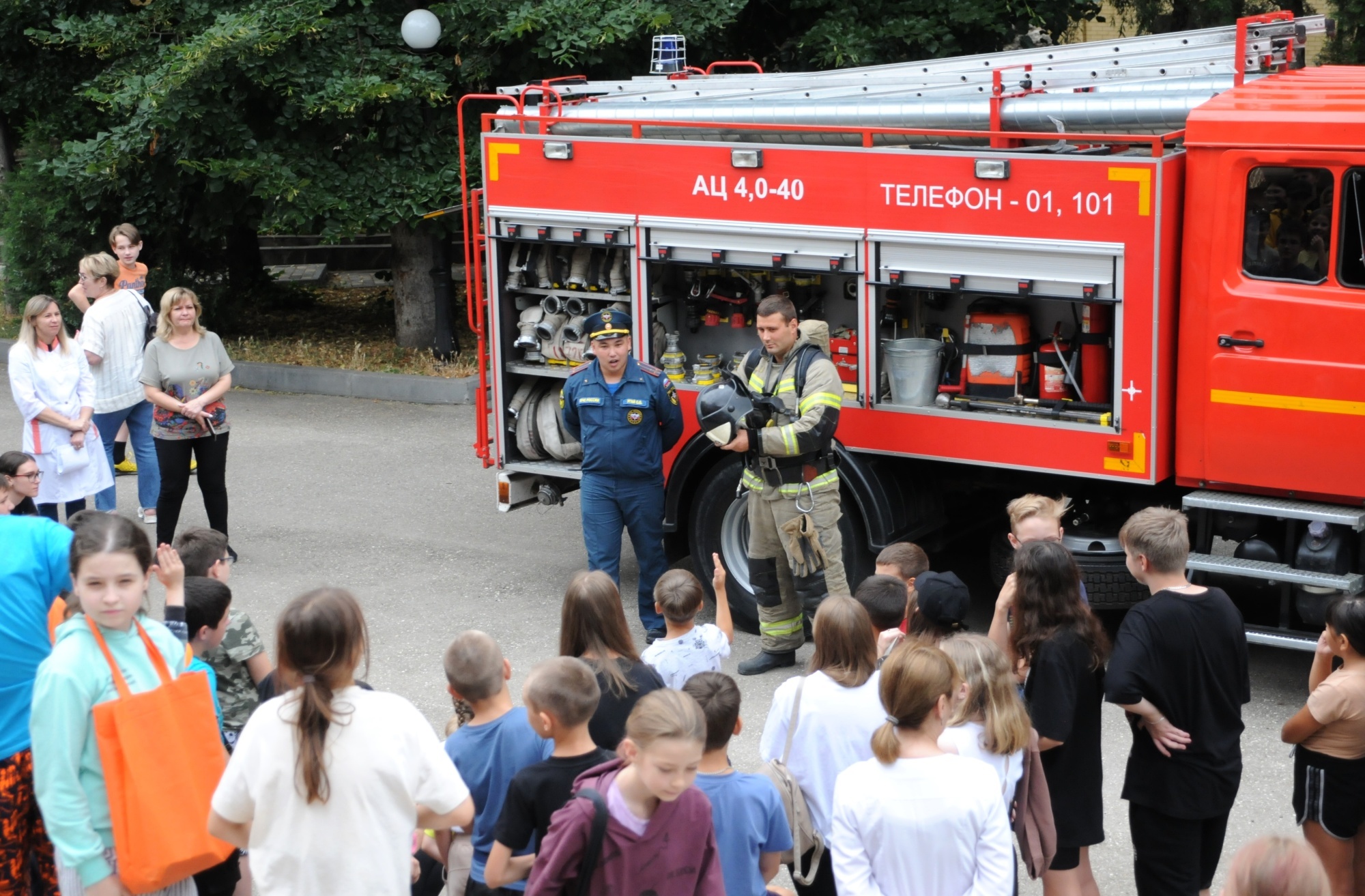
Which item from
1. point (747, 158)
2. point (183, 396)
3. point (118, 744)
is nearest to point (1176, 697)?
point (118, 744)

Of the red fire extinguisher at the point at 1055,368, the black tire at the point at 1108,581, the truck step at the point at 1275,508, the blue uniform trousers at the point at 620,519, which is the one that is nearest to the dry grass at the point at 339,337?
the blue uniform trousers at the point at 620,519

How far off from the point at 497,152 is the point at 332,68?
5268mm

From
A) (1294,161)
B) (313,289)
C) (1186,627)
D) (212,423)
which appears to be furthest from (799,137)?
(313,289)

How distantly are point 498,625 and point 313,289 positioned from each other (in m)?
11.1

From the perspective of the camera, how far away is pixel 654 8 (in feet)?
42.0

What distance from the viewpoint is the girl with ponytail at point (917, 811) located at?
3457mm

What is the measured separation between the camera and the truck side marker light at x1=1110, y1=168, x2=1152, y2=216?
654cm

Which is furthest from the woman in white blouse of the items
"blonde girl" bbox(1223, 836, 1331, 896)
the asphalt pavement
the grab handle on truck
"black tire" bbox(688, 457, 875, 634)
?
"blonde girl" bbox(1223, 836, 1331, 896)

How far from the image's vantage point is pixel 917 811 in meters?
3.46

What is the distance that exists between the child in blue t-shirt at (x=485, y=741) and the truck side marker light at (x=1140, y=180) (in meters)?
3.93

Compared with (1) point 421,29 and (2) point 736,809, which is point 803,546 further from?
(1) point 421,29

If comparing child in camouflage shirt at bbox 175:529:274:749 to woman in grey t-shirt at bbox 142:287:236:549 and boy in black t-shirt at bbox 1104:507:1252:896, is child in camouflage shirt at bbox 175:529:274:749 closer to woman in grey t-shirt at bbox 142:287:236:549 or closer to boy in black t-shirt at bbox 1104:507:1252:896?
boy in black t-shirt at bbox 1104:507:1252:896

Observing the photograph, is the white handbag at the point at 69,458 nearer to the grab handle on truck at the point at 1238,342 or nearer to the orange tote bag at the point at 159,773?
the orange tote bag at the point at 159,773

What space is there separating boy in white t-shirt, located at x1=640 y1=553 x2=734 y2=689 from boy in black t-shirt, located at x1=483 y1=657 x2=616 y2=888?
117 centimetres
